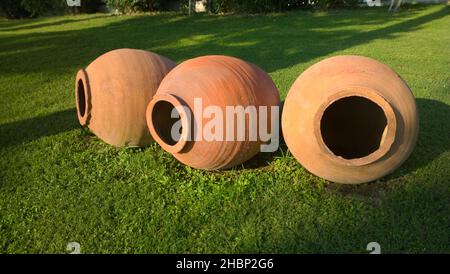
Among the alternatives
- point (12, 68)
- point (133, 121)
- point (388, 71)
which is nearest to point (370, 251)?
point (388, 71)

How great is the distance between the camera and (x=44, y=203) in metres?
3.91

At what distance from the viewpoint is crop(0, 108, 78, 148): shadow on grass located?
17.5 ft

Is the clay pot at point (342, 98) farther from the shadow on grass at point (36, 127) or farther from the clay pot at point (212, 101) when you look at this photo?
the shadow on grass at point (36, 127)

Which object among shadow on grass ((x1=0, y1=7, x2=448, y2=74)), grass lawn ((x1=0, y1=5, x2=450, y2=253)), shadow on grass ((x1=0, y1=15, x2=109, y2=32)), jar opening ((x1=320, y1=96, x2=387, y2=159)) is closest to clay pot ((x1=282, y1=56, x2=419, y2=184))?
grass lawn ((x1=0, y1=5, x2=450, y2=253))

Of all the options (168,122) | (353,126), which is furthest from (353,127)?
(168,122)

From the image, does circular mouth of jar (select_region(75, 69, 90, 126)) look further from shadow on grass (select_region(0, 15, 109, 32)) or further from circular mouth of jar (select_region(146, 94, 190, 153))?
shadow on grass (select_region(0, 15, 109, 32))

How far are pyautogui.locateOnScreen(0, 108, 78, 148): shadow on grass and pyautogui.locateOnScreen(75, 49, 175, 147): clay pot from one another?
920 mm

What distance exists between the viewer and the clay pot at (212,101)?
12.7 ft

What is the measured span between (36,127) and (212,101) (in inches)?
118

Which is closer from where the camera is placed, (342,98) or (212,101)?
(342,98)

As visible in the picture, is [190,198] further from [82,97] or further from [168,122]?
[82,97]

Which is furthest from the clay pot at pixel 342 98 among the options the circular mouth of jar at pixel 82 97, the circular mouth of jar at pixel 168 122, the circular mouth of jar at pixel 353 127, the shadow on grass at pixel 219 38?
the shadow on grass at pixel 219 38

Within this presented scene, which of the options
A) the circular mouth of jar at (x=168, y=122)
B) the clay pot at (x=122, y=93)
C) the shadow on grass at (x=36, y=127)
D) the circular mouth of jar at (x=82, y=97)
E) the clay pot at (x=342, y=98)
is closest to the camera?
the clay pot at (x=342, y=98)

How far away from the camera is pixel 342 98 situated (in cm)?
372
